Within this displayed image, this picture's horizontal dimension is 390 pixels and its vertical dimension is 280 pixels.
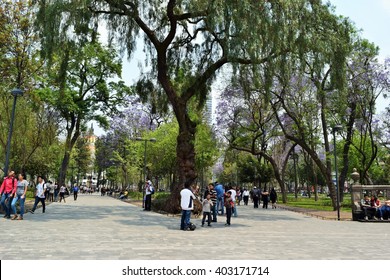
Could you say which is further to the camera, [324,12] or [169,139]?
[169,139]

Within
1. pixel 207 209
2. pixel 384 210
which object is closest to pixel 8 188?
pixel 207 209

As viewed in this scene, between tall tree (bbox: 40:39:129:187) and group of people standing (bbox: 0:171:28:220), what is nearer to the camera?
group of people standing (bbox: 0:171:28:220)

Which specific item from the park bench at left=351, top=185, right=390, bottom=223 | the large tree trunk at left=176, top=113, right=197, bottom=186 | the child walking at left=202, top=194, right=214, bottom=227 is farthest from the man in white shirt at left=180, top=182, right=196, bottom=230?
the park bench at left=351, top=185, right=390, bottom=223

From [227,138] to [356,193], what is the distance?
19725 millimetres

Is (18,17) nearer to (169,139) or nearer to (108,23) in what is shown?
(108,23)

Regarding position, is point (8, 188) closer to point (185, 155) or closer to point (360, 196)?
point (185, 155)

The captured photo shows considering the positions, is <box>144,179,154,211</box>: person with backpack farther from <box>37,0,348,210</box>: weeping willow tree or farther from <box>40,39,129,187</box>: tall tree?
<box>40,39,129,187</box>: tall tree


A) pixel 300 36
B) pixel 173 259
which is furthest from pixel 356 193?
pixel 173 259

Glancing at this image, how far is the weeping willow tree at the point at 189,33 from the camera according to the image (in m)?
14.8

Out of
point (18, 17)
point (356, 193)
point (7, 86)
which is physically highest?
point (18, 17)

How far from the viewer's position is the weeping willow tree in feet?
48.5

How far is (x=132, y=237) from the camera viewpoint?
32.8ft

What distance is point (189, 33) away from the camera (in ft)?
68.2

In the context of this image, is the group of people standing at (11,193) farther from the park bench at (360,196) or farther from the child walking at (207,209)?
the park bench at (360,196)
